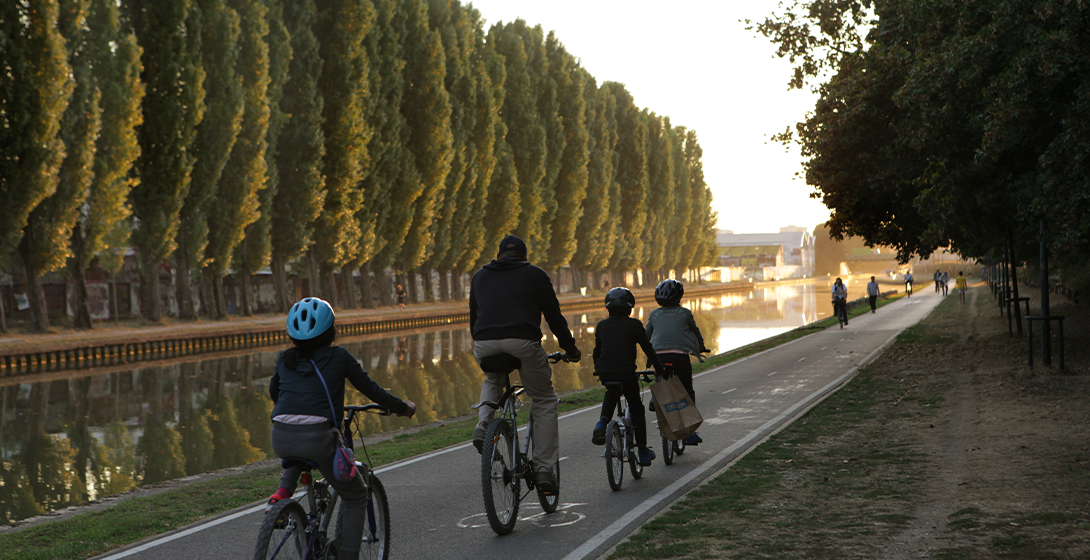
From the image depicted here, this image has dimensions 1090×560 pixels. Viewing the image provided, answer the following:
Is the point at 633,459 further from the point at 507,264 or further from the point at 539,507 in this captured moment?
the point at 507,264

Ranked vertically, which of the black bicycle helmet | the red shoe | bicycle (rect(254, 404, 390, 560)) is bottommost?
bicycle (rect(254, 404, 390, 560))

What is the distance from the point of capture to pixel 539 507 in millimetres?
8070

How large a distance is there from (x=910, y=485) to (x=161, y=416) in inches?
559

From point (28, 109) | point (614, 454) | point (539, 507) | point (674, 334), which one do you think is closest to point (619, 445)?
point (614, 454)

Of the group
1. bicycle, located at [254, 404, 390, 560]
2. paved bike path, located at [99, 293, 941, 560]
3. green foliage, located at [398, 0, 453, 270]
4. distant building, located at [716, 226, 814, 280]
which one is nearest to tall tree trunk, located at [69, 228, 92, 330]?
green foliage, located at [398, 0, 453, 270]

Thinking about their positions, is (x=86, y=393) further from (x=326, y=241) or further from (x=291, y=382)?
(x=326, y=241)

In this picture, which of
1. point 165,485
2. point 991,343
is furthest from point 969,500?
point 991,343

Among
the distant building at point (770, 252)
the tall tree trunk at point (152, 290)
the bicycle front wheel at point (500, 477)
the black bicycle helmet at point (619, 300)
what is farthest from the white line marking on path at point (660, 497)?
the distant building at point (770, 252)

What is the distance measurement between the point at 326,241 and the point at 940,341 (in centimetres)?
2910

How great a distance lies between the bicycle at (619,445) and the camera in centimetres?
838

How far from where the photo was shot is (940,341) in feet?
85.5

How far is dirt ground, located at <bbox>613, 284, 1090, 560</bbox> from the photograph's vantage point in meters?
6.40

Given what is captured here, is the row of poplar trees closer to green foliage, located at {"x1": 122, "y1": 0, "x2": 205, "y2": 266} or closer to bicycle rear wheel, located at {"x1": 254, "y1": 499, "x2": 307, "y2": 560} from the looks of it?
green foliage, located at {"x1": 122, "y1": 0, "x2": 205, "y2": 266}

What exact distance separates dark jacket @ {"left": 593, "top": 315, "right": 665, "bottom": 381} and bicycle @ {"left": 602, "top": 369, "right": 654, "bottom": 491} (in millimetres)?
112
